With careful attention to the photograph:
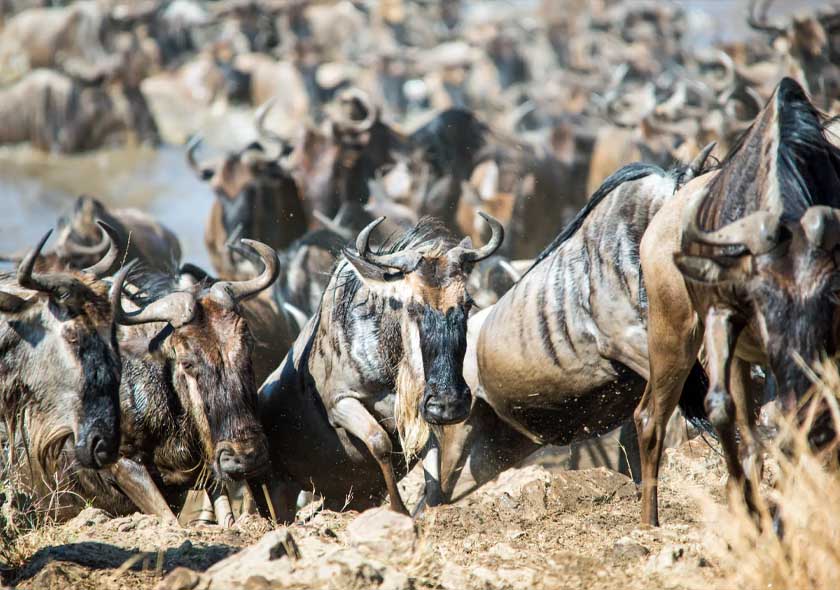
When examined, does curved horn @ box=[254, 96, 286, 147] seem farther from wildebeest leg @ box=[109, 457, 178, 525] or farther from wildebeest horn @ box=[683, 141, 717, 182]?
wildebeest horn @ box=[683, 141, 717, 182]

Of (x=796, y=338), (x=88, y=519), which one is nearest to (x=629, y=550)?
(x=796, y=338)

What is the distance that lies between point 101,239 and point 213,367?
201 inches

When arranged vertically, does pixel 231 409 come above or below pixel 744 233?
below

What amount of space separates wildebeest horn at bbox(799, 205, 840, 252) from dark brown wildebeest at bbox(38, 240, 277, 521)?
2.81 meters

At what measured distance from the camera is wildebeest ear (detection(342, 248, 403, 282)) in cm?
590

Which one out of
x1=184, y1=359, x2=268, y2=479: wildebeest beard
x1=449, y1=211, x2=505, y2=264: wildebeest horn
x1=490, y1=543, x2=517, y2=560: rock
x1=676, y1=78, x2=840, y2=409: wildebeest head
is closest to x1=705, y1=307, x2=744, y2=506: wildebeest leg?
x1=676, y1=78, x2=840, y2=409: wildebeest head

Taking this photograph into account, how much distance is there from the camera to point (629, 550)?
446cm

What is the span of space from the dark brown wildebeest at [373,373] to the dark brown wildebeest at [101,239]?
1837 millimetres

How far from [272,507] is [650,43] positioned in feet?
98.1

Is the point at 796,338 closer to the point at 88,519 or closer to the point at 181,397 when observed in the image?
the point at 181,397

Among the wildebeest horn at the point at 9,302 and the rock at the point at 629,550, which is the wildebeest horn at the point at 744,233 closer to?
the rock at the point at 629,550

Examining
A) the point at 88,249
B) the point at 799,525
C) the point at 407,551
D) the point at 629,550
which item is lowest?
the point at 88,249

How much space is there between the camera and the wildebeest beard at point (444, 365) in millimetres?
5445

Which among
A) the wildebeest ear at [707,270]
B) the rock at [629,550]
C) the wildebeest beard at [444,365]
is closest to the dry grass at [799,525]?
the wildebeest ear at [707,270]
